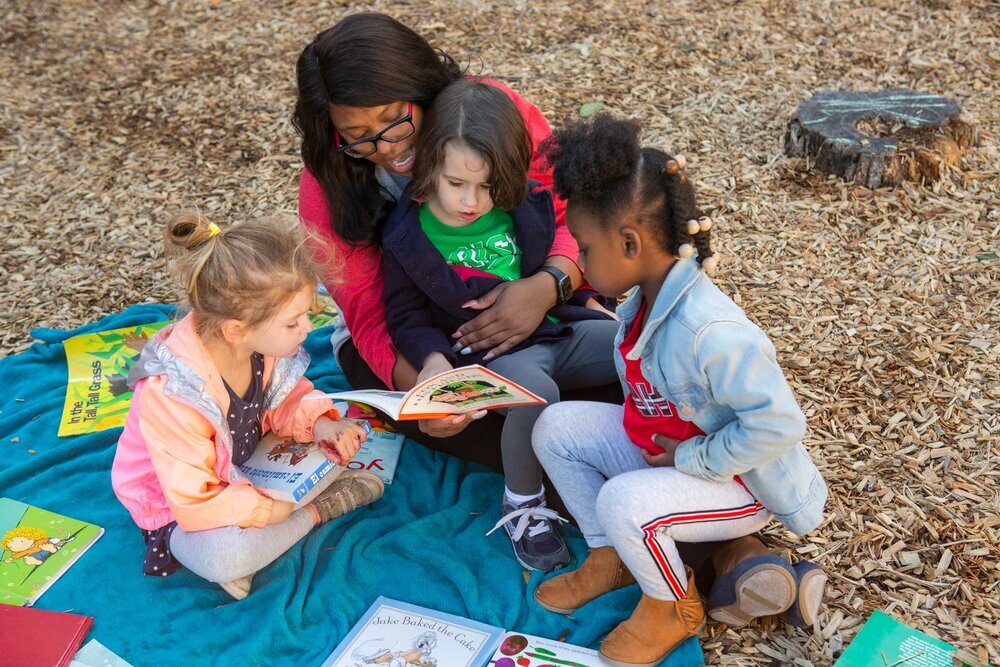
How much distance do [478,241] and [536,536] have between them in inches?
41.7

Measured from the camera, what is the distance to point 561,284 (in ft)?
10.6

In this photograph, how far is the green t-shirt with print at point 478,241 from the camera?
3.18 meters

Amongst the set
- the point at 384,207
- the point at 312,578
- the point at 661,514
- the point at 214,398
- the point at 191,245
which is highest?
the point at 191,245

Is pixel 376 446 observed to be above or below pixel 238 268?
below

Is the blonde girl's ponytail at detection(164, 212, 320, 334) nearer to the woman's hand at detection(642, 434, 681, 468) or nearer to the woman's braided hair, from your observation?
the woman's braided hair

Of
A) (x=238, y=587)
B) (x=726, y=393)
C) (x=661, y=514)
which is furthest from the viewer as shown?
(x=238, y=587)

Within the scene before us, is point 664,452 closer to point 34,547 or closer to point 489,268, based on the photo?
point 489,268

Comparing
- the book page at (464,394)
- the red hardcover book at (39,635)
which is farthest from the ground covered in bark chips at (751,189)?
the red hardcover book at (39,635)

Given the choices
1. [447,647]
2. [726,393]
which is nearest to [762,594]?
[726,393]

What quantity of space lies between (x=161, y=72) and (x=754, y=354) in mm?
5457

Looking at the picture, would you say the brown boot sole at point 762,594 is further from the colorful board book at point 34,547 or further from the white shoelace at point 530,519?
the colorful board book at point 34,547

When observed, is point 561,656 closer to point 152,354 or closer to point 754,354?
point 754,354

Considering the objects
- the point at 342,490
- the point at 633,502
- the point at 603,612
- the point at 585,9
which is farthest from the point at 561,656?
the point at 585,9

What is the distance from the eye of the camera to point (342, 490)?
10.8 feet
